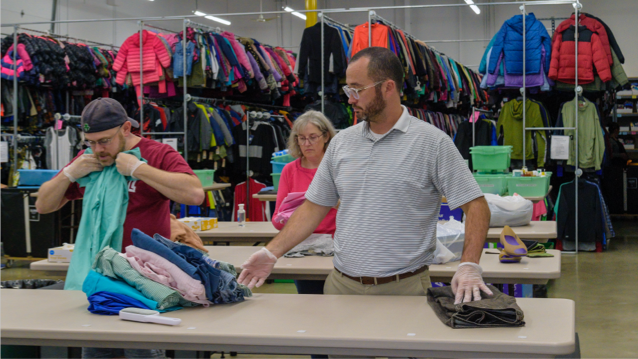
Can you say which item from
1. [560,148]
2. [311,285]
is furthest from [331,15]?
[311,285]

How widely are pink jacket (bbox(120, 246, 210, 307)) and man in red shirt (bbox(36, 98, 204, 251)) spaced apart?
500 mm

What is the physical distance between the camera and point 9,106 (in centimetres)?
881

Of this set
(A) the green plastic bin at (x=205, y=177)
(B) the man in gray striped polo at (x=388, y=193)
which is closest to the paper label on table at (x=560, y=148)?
(A) the green plastic bin at (x=205, y=177)

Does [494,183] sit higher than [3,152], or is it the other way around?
[3,152]

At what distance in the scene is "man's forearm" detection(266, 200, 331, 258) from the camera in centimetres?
245

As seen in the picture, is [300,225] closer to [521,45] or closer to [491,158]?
[491,158]

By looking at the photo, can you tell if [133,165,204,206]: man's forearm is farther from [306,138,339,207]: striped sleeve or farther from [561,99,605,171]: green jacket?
[561,99,605,171]: green jacket

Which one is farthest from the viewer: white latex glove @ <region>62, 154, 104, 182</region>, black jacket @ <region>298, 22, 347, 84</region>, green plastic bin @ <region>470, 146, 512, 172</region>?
black jacket @ <region>298, 22, 347, 84</region>

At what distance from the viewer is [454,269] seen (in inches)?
119

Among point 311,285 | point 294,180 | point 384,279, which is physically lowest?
point 311,285

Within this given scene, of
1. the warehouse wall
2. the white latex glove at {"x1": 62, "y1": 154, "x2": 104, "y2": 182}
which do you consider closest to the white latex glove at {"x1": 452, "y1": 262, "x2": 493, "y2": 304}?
the white latex glove at {"x1": 62, "y1": 154, "x2": 104, "y2": 182}

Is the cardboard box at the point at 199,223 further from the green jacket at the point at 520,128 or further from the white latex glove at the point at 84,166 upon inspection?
the green jacket at the point at 520,128

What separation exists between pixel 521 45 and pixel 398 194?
584 centimetres

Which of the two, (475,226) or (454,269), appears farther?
(454,269)
